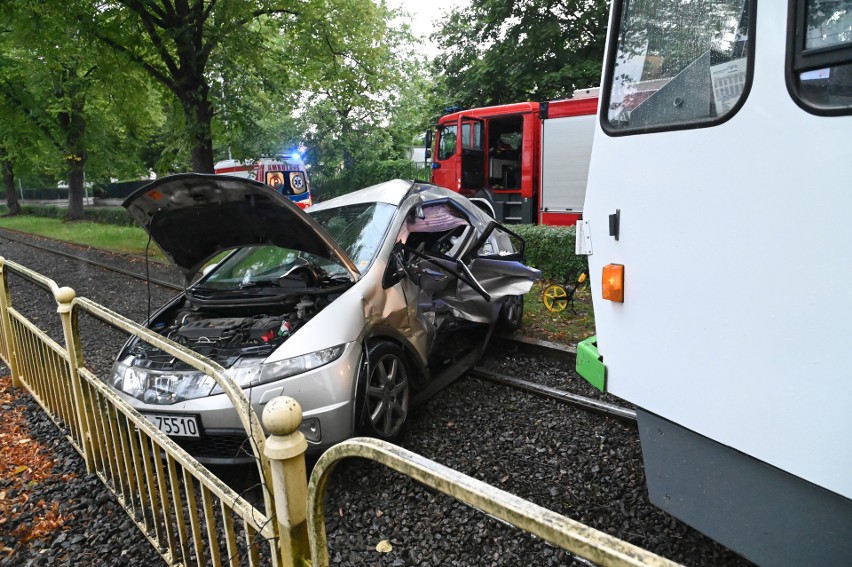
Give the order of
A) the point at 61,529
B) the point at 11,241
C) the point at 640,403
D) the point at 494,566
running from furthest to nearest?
the point at 11,241 < the point at 61,529 < the point at 494,566 < the point at 640,403

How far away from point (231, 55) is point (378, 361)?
10.4 metres

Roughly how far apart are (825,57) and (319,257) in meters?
3.29

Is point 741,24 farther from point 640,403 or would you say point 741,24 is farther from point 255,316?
point 255,316

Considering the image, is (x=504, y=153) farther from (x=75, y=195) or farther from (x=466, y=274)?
(x=75, y=195)

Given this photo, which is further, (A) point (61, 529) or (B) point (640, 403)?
(A) point (61, 529)

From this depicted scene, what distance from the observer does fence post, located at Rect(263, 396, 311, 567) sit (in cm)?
148

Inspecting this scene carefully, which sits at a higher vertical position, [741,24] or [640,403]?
[741,24]

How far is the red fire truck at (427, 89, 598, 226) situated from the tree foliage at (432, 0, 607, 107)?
12.3 ft

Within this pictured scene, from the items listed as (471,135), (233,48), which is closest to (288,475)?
(233,48)

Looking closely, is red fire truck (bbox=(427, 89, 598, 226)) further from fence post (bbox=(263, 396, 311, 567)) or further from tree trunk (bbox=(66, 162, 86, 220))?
tree trunk (bbox=(66, 162, 86, 220))

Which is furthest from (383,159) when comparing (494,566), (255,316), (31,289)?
(494,566)

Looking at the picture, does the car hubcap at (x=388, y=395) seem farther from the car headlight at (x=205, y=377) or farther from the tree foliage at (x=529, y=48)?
the tree foliage at (x=529, y=48)

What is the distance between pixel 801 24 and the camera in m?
1.67

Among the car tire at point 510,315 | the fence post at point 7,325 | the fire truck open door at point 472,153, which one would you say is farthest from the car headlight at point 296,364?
the fire truck open door at point 472,153
